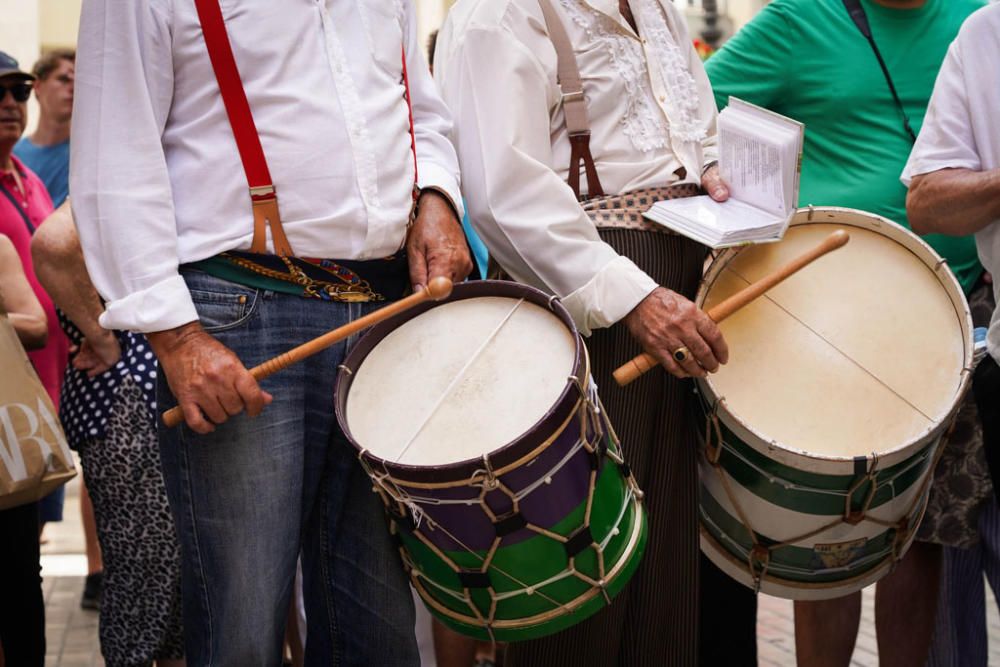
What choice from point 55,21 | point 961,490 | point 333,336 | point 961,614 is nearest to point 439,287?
point 333,336

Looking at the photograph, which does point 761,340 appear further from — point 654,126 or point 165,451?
point 165,451

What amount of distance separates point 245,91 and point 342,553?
853 millimetres

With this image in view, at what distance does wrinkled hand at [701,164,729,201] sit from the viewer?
270 cm

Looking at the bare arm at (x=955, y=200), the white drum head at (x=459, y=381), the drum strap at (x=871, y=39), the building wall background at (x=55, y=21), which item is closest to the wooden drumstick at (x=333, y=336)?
the white drum head at (x=459, y=381)

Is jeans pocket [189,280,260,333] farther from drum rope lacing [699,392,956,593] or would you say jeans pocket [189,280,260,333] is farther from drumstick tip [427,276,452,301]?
drum rope lacing [699,392,956,593]

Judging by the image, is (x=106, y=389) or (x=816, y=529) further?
(x=106, y=389)

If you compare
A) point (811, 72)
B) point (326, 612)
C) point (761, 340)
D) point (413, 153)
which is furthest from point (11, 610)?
point (811, 72)

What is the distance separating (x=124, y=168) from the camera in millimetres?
2023

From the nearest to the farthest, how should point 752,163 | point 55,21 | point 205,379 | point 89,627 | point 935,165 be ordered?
point 205,379, point 752,163, point 935,165, point 89,627, point 55,21

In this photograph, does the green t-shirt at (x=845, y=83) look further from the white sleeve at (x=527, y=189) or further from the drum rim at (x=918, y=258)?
the white sleeve at (x=527, y=189)

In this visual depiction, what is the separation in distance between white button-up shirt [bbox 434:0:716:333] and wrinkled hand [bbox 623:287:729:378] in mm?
42

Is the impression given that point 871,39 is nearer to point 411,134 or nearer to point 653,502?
point 653,502

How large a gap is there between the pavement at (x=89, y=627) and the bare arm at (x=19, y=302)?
1.45 m

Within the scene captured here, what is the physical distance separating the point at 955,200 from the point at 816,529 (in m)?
0.80
